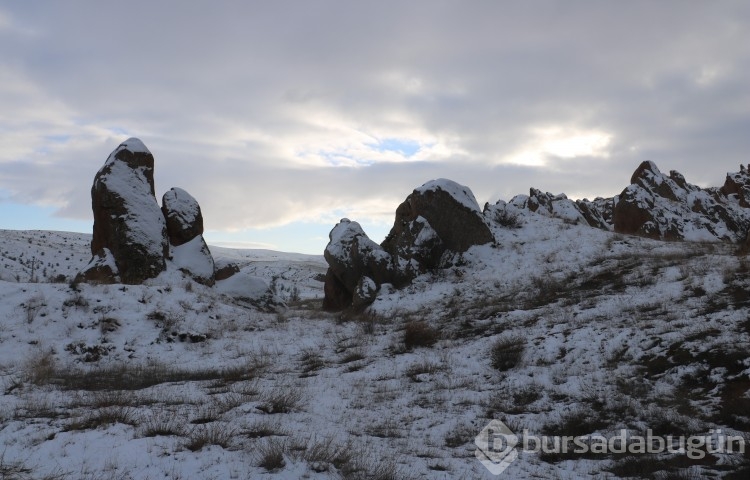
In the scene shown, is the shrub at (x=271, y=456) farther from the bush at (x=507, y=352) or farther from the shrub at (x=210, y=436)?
the bush at (x=507, y=352)

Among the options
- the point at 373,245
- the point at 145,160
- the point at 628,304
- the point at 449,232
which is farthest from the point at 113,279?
A: the point at 628,304

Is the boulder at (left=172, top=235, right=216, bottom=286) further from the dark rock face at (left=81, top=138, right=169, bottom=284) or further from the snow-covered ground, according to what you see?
the snow-covered ground

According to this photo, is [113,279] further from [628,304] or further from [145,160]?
[628,304]

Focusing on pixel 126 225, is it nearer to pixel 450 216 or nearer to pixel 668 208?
pixel 450 216

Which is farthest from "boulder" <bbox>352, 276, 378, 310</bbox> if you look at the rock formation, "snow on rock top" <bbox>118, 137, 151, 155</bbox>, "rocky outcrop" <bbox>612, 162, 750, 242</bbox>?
"rocky outcrop" <bbox>612, 162, 750, 242</bbox>

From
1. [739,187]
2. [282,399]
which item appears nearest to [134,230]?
[282,399]

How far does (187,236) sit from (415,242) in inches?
465

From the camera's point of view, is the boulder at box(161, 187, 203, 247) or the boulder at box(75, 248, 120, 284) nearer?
the boulder at box(75, 248, 120, 284)

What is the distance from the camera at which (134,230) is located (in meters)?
22.2

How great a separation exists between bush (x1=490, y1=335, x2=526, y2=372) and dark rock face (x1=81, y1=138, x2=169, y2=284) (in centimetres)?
1651

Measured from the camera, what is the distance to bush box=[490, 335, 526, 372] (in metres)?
11.0

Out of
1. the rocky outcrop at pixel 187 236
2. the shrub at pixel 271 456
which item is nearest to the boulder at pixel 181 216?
the rocky outcrop at pixel 187 236

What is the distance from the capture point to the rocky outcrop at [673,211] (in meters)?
35.4

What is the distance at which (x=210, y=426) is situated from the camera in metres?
6.71
